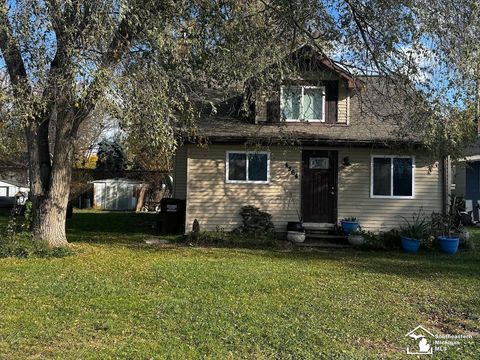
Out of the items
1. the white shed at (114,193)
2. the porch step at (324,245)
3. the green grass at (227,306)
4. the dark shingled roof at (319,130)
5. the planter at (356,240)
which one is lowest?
the green grass at (227,306)

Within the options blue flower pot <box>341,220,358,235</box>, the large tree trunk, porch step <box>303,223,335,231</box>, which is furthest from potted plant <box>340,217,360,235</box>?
the large tree trunk

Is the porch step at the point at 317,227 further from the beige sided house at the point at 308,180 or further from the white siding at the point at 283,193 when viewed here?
the white siding at the point at 283,193

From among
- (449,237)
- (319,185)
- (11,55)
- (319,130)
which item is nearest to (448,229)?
(449,237)

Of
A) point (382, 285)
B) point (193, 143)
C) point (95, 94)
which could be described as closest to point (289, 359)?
point (382, 285)

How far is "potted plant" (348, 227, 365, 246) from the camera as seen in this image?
42.9 ft

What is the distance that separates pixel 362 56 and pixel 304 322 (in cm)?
697

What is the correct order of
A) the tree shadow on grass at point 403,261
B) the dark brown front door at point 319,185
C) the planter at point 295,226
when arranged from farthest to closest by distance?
1. the dark brown front door at point 319,185
2. the planter at point 295,226
3. the tree shadow on grass at point 403,261

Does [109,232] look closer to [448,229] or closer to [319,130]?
[319,130]

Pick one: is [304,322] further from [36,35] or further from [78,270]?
[36,35]

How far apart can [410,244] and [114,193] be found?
22891mm

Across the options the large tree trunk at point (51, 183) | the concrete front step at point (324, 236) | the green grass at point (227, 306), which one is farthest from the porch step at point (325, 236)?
the large tree trunk at point (51, 183)

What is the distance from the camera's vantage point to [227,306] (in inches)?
252

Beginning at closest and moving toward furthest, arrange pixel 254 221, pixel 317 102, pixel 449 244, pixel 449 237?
pixel 449 244
pixel 449 237
pixel 254 221
pixel 317 102

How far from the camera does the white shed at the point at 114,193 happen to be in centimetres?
3150
